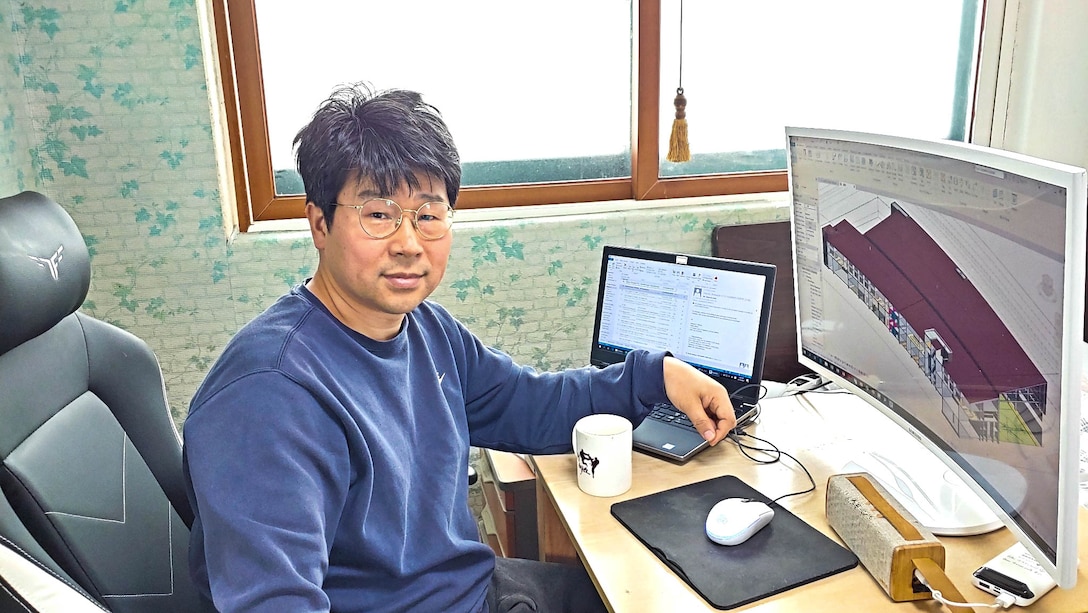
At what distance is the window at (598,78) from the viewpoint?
2.03 m

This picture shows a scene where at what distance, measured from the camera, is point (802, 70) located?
2.29 metres

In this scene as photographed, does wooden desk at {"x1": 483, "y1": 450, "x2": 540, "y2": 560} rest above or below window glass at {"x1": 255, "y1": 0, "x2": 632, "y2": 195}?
below

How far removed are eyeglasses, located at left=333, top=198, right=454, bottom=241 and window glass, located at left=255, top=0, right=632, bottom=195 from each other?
93 centimetres

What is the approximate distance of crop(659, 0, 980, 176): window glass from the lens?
221cm

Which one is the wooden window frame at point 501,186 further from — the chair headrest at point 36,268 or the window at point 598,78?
the chair headrest at point 36,268

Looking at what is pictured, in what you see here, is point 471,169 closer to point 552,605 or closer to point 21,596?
point 552,605

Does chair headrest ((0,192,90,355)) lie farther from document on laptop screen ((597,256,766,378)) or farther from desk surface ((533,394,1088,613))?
document on laptop screen ((597,256,766,378))

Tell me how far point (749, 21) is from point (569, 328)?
96cm

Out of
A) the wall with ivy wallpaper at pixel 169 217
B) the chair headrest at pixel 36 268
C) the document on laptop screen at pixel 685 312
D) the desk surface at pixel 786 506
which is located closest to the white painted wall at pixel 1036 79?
the wall with ivy wallpaper at pixel 169 217

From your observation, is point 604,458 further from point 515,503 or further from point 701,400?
point 515,503

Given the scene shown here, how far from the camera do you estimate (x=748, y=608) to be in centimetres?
101

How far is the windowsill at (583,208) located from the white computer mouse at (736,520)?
113 centimetres

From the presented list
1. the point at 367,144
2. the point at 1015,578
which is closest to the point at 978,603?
the point at 1015,578

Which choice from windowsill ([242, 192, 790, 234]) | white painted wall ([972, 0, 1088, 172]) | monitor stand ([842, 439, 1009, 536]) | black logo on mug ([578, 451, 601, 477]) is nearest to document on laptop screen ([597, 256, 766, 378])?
monitor stand ([842, 439, 1009, 536])
